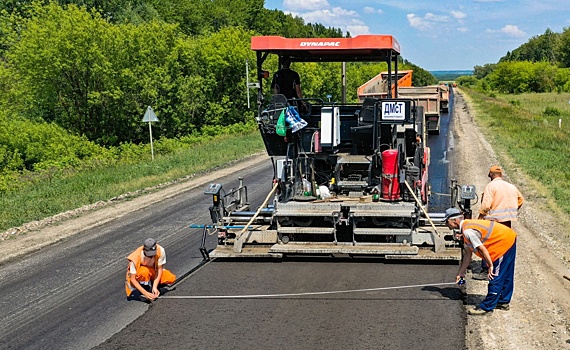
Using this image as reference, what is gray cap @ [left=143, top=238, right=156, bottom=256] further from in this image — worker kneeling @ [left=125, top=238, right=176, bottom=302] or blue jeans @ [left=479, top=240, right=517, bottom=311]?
blue jeans @ [left=479, top=240, right=517, bottom=311]

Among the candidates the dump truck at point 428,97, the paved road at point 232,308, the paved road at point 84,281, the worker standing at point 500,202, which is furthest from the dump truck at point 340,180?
the dump truck at point 428,97

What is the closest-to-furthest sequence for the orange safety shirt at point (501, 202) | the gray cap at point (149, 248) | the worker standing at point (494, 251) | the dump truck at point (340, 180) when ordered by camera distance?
the worker standing at point (494, 251), the gray cap at point (149, 248), the orange safety shirt at point (501, 202), the dump truck at point (340, 180)

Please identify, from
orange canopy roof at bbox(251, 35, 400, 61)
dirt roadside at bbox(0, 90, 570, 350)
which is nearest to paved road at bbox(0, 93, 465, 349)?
dirt roadside at bbox(0, 90, 570, 350)

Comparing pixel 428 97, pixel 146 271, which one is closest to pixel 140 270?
pixel 146 271

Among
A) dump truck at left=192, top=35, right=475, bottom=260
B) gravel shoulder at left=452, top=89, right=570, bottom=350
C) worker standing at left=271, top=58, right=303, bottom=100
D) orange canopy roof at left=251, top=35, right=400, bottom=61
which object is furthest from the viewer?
worker standing at left=271, top=58, right=303, bottom=100

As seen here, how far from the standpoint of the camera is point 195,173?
20797 mm

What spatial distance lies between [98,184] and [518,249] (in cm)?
1307

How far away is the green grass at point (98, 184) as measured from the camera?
1450cm

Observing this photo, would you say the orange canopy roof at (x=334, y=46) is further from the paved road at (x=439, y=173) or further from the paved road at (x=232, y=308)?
the paved road at (x=439, y=173)

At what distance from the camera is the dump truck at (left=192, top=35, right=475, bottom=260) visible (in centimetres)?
877

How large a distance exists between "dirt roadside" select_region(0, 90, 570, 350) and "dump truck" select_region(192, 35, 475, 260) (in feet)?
3.97

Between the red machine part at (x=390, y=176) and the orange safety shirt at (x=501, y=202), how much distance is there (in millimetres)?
1730

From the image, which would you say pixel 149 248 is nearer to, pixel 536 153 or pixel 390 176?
pixel 390 176

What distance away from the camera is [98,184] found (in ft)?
60.8
